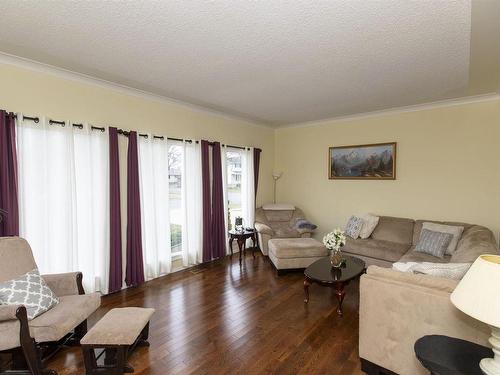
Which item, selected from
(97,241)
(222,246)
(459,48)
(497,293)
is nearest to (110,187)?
(97,241)

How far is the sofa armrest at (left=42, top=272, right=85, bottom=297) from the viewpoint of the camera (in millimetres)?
2492

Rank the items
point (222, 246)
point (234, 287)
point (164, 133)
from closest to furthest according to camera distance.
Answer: point (234, 287)
point (164, 133)
point (222, 246)

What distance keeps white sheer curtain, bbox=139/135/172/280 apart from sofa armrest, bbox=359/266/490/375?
116 inches

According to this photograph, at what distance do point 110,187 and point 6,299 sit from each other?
5.28ft

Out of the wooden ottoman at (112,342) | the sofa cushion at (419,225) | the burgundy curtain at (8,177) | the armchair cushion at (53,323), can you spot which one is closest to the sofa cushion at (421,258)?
the sofa cushion at (419,225)

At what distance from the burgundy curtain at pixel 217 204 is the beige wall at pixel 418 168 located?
196 cm

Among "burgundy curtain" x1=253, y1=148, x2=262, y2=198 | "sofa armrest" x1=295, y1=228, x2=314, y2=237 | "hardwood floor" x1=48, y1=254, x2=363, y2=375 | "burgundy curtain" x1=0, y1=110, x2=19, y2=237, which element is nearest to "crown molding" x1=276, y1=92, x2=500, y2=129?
"burgundy curtain" x1=253, y1=148, x2=262, y2=198

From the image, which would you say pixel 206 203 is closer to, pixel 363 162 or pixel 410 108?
pixel 363 162

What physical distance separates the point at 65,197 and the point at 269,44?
2755 mm

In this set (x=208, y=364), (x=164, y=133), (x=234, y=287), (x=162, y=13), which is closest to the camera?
(x=162, y=13)

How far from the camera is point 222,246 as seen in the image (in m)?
4.91

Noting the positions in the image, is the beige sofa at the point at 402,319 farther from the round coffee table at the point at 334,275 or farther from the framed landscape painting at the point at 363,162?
the framed landscape painting at the point at 363,162

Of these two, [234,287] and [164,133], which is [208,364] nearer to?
[234,287]

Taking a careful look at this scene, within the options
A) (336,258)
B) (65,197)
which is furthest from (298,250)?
(65,197)
